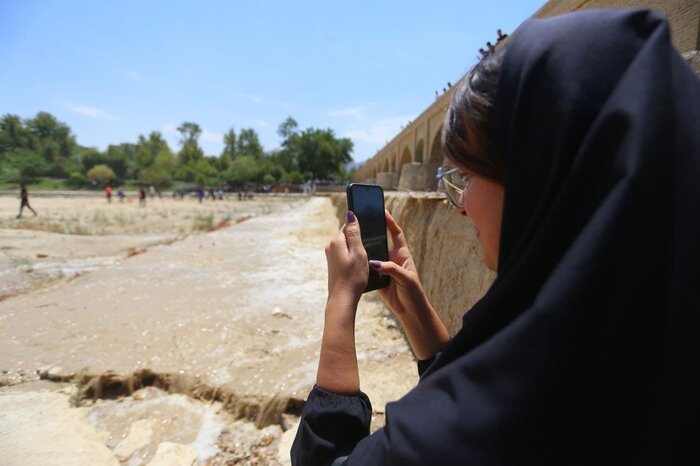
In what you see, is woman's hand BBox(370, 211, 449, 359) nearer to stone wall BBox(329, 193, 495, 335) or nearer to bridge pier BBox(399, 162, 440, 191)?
stone wall BBox(329, 193, 495, 335)

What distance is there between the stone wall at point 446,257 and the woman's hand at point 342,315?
2.12m

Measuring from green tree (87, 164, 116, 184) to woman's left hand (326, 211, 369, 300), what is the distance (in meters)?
76.8

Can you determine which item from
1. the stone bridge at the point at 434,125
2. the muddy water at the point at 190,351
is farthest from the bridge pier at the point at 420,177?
the muddy water at the point at 190,351

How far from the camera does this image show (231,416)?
3.40m

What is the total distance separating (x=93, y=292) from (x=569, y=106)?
7.38m

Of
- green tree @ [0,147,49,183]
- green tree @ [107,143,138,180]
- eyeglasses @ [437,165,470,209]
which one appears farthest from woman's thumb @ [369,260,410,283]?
green tree @ [107,143,138,180]

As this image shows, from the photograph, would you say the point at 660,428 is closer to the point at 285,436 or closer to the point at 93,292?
the point at 285,436

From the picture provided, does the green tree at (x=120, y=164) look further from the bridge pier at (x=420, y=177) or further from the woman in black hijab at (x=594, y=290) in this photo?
the woman in black hijab at (x=594, y=290)

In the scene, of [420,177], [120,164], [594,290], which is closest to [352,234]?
[594,290]

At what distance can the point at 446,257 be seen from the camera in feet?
13.3

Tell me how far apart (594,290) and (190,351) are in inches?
171

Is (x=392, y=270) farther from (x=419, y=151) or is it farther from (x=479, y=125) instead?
(x=419, y=151)

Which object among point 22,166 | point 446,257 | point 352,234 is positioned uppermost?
point 22,166

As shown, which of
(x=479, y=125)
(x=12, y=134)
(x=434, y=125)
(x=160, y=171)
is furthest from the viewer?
(x=12, y=134)
